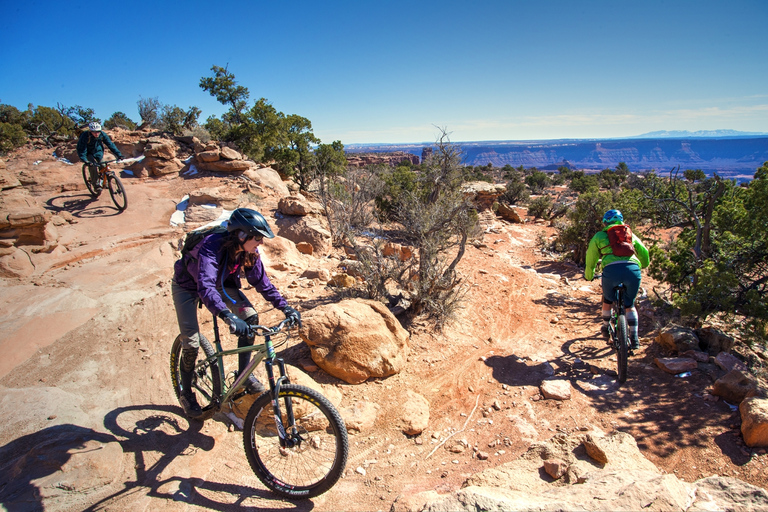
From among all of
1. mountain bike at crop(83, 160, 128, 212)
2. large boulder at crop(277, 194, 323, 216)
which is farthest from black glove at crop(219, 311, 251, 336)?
mountain bike at crop(83, 160, 128, 212)

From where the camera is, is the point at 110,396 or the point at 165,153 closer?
the point at 110,396

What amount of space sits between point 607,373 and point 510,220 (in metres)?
13.4

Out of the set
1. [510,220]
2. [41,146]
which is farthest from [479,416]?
[41,146]

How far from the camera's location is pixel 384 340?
4.14 m

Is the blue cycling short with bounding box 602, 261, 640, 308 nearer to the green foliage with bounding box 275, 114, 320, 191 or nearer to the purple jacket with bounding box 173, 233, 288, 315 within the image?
the purple jacket with bounding box 173, 233, 288, 315

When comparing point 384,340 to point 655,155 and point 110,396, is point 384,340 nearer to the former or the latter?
point 110,396

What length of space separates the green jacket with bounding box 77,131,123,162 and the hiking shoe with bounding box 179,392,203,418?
6.83m

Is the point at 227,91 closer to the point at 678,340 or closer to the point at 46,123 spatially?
the point at 46,123

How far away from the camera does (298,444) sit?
244 cm

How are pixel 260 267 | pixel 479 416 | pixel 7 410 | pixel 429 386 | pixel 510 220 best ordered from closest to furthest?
1. pixel 260 267
2. pixel 7 410
3. pixel 479 416
4. pixel 429 386
5. pixel 510 220

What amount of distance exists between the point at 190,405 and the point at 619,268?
15.0 ft

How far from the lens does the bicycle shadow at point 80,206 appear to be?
8.00m

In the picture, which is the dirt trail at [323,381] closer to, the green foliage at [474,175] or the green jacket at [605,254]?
the green jacket at [605,254]

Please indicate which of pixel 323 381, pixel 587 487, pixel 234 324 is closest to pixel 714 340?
pixel 587 487
